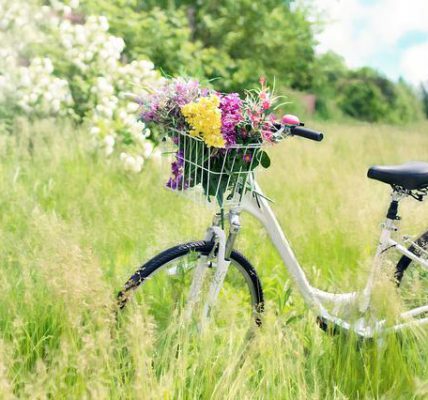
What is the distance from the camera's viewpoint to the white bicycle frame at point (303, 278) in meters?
2.73

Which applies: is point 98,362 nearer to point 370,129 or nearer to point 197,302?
point 197,302

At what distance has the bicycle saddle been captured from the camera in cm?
281

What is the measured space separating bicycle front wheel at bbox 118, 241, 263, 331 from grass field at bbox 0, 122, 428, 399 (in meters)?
0.11

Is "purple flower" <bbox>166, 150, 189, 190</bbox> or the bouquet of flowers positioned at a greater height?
the bouquet of flowers

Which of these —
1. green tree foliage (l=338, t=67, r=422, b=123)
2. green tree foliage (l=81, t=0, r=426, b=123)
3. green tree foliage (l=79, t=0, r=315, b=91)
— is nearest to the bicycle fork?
green tree foliage (l=81, t=0, r=426, b=123)

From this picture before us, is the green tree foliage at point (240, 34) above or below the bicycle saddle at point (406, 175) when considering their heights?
below

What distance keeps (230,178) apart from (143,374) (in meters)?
0.79

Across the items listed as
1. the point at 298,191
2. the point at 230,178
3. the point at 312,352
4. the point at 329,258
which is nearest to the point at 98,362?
the point at 230,178

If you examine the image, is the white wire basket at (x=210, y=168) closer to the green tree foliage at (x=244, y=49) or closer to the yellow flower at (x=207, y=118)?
the yellow flower at (x=207, y=118)

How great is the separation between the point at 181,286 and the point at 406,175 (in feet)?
3.42

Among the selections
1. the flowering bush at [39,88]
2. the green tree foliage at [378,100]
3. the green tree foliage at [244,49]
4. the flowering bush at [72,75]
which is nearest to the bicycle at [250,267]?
the green tree foliage at [244,49]

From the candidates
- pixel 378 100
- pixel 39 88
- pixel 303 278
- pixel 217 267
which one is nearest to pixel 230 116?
pixel 217 267

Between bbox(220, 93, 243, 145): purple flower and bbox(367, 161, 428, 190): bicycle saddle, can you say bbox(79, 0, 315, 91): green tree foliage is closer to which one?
bbox(367, 161, 428, 190): bicycle saddle

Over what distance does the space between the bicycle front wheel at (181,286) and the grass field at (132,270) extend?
0.37 feet
